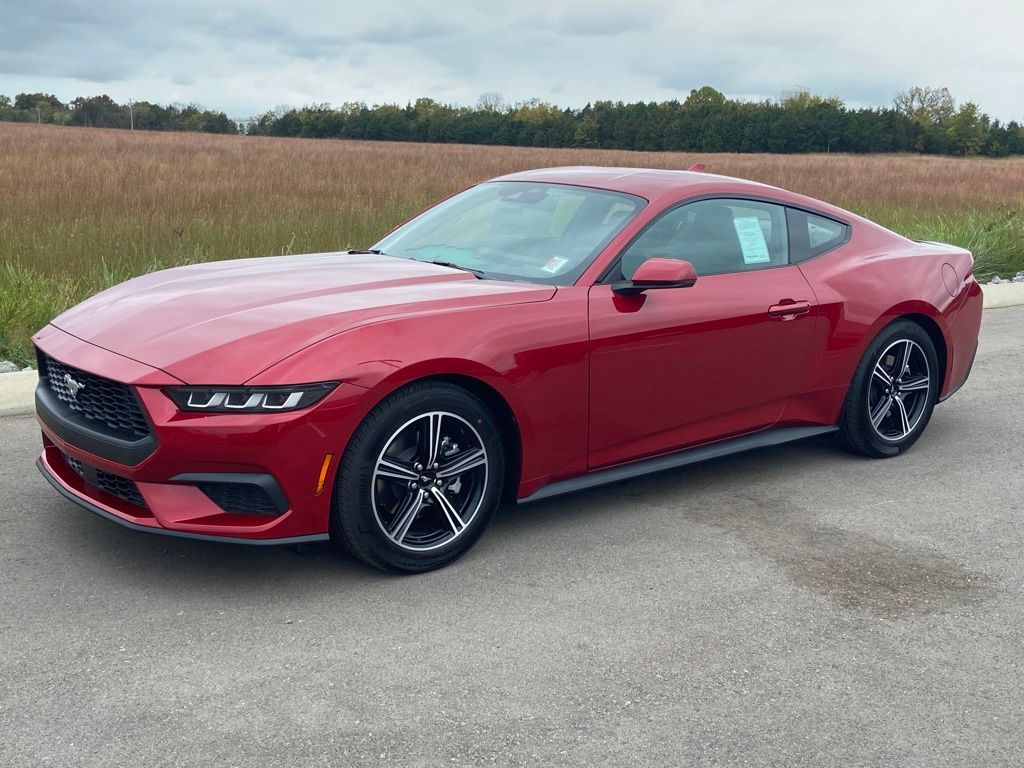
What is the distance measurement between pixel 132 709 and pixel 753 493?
3.18 m

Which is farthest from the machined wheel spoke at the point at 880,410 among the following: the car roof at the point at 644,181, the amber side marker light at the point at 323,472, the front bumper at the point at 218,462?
the amber side marker light at the point at 323,472

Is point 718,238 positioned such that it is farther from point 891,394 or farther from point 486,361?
point 486,361

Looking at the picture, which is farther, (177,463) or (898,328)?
(898,328)

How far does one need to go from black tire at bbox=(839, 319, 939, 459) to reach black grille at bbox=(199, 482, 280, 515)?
3209mm

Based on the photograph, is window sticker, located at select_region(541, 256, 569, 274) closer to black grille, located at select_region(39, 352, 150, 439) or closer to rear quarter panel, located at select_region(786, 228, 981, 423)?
rear quarter panel, located at select_region(786, 228, 981, 423)

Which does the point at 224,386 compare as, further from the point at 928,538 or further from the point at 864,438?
the point at 864,438

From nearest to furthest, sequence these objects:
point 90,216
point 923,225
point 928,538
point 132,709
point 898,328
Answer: point 132,709
point 928,538
point 898,328
point 90,216
point 923,225

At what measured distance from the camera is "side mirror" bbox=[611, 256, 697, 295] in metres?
4.55

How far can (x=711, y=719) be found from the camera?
10.8 ft

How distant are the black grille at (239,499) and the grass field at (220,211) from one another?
13.4 ft

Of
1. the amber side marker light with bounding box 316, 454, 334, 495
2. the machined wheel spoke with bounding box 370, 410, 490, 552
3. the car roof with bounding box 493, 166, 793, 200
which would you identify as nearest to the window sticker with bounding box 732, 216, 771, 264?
the car roof with bounding box 493, 166, 793, 200

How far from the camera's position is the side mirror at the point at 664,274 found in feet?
14.9

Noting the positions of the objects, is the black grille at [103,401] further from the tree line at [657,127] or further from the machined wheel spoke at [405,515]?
the tree line at [657,127]

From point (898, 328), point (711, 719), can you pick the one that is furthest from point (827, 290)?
point (711, 719)
